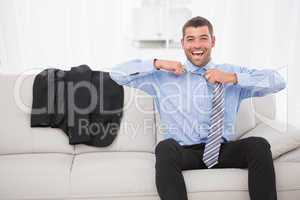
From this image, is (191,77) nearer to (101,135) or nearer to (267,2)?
(101,135)

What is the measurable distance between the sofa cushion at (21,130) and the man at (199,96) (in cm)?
52

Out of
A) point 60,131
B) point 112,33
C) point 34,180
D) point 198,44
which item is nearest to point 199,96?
point 198,44

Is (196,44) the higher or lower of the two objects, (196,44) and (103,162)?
the higher

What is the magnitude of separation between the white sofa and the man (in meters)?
0.11

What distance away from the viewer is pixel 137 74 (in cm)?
228

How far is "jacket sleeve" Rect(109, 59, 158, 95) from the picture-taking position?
226 centimetres

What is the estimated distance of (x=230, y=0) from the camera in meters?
3.41

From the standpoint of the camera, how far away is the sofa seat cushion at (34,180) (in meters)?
1.97

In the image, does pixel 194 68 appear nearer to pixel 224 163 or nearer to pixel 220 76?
pixel 220 76

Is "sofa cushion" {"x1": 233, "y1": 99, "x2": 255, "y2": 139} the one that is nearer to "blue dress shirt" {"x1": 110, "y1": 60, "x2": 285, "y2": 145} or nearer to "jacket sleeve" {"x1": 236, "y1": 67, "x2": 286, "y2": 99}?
"blue dress shirt" {"x1": 110, "y1": 60, "x2": 285, "y2": 145}

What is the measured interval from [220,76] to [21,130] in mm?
1183

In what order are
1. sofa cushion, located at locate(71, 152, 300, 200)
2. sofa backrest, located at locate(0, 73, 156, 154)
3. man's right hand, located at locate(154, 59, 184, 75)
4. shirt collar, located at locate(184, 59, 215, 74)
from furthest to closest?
sofa backrest, located at locate(0, 73, 156, 154) < shirt collar, located at locate(184, 59, 215, 74) < man's right hand, located at locate(154, 59, 184, 75) < sofa cushion, located at locate(71, 152, 300, 200)

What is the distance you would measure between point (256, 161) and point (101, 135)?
91 cm

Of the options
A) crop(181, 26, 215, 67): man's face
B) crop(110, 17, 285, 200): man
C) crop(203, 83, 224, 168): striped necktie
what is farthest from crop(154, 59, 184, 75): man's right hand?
crop(203, 83, 224, 168): striped necktie
